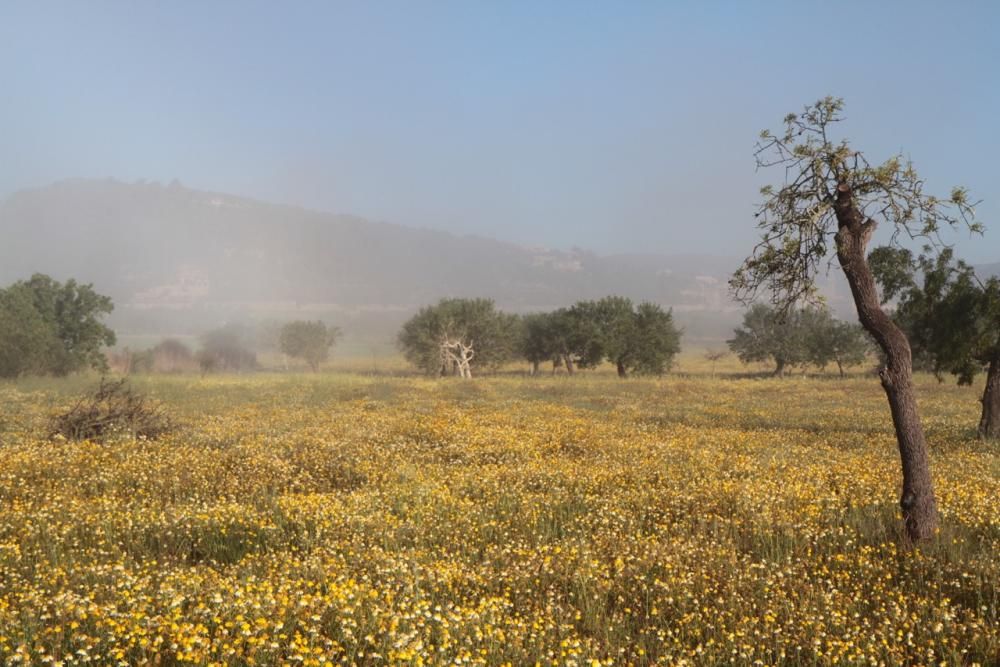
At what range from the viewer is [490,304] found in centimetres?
8131

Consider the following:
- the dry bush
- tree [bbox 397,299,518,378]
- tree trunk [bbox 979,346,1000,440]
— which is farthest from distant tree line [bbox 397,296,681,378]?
the dry bush

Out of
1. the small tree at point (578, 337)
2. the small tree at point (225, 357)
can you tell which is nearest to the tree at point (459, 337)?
the small tree at point (578, 337)

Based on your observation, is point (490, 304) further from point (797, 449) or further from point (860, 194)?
point (860, 194)

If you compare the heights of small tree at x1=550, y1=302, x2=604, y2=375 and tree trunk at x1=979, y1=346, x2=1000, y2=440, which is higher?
small tree at x1=550, y1=302, x2=604, y2=375

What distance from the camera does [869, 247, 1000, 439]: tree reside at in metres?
18.8

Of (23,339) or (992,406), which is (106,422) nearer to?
(992,406)

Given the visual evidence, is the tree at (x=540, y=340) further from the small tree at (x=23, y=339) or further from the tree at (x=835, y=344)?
the small tree at (x=23, y=339)

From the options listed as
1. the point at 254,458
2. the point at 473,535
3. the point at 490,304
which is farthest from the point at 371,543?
the point at 490,304

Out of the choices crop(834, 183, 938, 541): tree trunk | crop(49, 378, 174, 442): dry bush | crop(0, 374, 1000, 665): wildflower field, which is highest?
crop(834, 183, 938, 541): tree trunk

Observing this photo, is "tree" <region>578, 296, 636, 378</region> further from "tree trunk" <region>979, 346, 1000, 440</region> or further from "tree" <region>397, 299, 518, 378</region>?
"tree trunk" <region>979, 346, 1000, 440</region>

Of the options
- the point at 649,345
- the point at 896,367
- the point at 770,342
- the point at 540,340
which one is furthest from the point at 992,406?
the point at 540,340

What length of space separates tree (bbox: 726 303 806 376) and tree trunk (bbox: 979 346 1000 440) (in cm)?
5110

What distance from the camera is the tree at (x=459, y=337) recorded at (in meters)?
74.1

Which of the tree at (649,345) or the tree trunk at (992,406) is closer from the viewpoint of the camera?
the tree trunk at (992,406)
